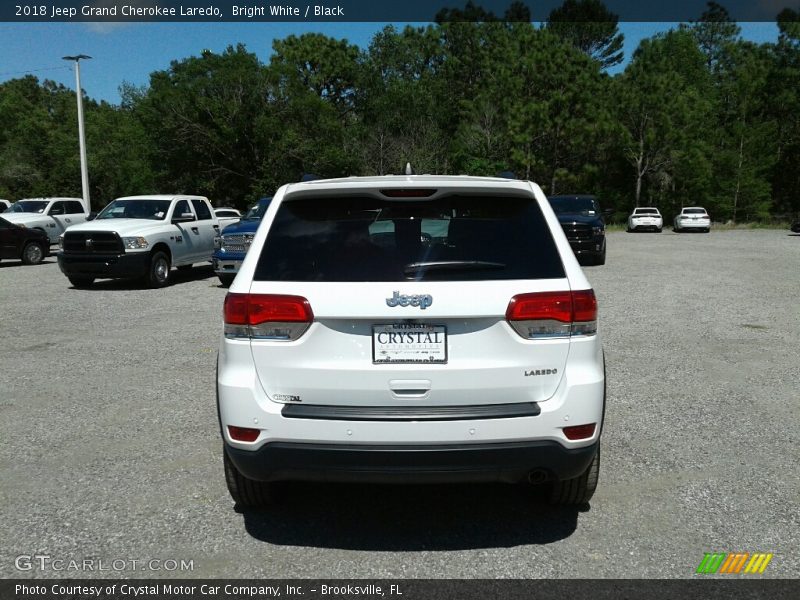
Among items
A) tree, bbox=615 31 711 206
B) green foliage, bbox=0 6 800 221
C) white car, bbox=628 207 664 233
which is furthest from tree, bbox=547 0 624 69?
white car, bbox=628 207 664 233

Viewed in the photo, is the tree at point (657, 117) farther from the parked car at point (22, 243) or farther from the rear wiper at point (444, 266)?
the rear wiper at point (444, 266)

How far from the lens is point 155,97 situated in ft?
161

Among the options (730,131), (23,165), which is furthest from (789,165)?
(23,165)

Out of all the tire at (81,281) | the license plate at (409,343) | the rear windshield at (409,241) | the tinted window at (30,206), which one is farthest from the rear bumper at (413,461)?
the tinted window at (30,206)

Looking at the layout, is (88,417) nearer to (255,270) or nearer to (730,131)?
(255,270)

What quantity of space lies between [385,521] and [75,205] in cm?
2646

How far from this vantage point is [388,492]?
431 centimetres

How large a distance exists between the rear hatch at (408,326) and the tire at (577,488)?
2.38 feet

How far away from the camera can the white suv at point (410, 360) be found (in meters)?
3.25

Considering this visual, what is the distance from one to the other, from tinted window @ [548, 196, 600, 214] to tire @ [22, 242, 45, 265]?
15114mm

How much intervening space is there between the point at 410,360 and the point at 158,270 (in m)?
13.3

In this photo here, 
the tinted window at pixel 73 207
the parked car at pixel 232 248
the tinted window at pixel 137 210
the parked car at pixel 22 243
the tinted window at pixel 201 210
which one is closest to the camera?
the parked car at pixel 232 248

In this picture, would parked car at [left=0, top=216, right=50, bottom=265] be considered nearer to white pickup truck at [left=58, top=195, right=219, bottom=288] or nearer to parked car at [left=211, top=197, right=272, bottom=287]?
white pickup truck at [left=58, top=195, right=219, bottom=288]

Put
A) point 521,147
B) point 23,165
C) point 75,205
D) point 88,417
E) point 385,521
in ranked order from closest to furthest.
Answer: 1. point 385,521
2. point 88,417
3. point 75,205
4. point 521,147
5. point 23,165
